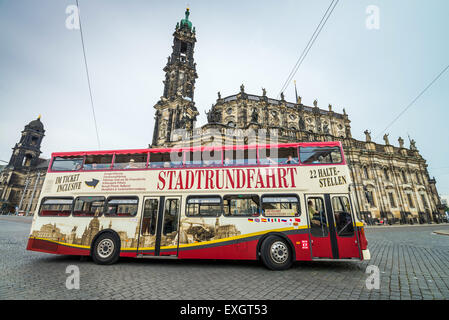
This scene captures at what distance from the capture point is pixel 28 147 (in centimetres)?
6325

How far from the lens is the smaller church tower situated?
62169 mm

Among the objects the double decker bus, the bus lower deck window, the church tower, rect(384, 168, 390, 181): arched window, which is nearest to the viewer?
the double decker bus

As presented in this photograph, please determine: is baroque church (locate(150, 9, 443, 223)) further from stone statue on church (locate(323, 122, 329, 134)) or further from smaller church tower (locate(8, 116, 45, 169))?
smaller church tower (locate(8, 116, 45, 169))

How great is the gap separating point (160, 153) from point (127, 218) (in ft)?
8.54

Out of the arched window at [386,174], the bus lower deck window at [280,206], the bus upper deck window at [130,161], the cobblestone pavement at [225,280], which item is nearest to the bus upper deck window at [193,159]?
the bus upper deck window at [130,161]

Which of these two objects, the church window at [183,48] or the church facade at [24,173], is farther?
the church facade at [24,173]

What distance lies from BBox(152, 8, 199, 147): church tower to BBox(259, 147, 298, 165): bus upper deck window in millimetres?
22458

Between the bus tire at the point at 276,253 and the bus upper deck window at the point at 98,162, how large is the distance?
6.39 meters

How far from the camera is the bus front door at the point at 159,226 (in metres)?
6.25

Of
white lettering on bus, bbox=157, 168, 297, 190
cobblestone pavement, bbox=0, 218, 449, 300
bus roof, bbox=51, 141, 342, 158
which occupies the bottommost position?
cobblestone pavement, bbox=0, 218, 449, 300

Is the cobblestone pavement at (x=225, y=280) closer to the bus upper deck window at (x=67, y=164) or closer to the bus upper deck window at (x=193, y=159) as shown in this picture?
the bus upper deck window at (x=67, y=164)

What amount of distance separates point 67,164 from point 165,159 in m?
3.90

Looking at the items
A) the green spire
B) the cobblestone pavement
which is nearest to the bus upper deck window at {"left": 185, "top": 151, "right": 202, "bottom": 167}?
the cobblestone pavement
